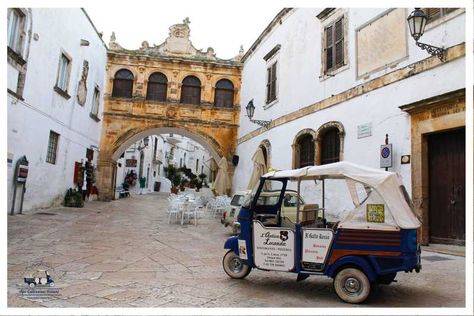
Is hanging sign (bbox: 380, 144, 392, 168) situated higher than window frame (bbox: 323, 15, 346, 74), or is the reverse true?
window frame (bbox: 323, 15, 346, 74)

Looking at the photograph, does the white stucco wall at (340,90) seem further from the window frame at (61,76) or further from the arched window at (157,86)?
the window frame at (61,76)

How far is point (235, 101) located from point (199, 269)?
588 inches

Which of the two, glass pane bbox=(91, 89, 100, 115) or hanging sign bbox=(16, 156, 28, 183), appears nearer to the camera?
hanging sign bbox=(16, 156, 28, 183)

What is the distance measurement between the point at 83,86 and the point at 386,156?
1265cm

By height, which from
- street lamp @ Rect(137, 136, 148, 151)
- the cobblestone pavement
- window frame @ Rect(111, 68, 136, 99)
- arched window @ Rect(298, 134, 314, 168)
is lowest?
the cobblestone pavement

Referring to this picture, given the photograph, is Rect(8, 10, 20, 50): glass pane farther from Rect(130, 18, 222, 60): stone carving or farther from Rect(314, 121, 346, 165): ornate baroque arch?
Rect(130, 18, 222, 60): stone carving

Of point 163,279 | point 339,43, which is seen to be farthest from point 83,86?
point 163,279

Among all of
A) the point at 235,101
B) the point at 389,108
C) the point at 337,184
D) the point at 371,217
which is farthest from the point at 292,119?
the point at 371,217

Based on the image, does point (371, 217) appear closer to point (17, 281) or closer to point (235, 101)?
point (17, 281)

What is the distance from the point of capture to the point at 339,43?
412 inches

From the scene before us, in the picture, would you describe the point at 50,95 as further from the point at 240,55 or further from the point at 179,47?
the point at 240,55

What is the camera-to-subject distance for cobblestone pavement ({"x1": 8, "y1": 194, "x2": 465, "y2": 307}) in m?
4.05

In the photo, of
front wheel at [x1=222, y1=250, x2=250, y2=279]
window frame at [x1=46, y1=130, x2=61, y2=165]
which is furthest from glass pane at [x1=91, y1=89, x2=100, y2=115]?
front wheel at [x1=222, y1=250, x2=250, y2=279]

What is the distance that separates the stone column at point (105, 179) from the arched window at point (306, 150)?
1060cm
